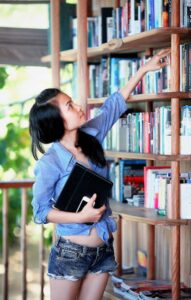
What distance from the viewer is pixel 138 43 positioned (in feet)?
11.6

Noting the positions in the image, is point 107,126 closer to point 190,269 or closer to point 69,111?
point 69,111

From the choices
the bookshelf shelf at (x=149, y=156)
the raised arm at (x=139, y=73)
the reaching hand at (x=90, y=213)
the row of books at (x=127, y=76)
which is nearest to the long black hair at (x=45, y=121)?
the reaching hand at (x=90, y=213)

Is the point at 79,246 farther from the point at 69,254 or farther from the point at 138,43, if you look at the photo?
the point at 138,43

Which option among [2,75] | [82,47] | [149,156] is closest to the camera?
[149,156]

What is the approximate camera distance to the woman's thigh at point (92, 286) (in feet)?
9.09

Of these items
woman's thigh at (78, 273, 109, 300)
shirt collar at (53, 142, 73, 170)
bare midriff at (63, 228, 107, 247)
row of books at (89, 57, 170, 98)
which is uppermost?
row of books at (89, 57, 170, 98)

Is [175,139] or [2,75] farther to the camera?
[2,75]

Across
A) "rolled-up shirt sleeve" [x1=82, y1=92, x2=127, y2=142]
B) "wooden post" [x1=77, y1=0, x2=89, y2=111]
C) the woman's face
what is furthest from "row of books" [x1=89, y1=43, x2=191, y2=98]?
the woman's face

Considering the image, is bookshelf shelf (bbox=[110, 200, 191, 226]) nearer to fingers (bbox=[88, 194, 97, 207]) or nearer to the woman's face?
fingers (bbox=[88, 194, 97, 207])

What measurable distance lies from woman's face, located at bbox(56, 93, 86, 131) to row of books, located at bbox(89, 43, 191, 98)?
29.3 inches

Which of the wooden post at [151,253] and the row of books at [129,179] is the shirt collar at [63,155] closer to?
the row of books at [129,179]

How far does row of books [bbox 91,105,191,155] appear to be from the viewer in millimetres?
3195

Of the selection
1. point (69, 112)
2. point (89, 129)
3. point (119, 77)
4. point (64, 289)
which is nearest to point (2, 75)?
point (119, 77)

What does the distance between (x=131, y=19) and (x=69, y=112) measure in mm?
1058
